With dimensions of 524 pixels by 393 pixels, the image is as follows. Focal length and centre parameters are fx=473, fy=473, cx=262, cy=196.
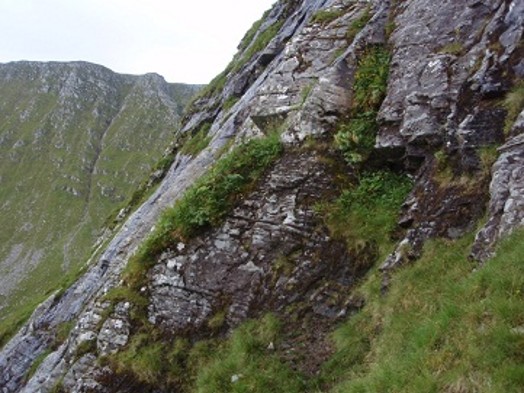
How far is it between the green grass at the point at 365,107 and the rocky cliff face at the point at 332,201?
0.04 m

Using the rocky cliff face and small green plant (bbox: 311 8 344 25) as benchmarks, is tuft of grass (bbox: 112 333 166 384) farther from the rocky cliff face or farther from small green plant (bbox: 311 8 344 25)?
small green plant (bbox: 311 8 344 25)

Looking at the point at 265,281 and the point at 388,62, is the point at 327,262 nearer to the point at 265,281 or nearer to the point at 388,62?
the point at 265,281

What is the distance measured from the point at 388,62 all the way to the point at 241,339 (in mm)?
10363

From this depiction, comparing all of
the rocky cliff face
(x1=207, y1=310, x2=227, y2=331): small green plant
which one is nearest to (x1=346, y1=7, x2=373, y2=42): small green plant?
the rocky cliff face

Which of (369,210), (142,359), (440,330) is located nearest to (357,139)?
(369,210)

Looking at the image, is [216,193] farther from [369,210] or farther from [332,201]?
[369,210]

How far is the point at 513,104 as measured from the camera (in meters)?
11.2

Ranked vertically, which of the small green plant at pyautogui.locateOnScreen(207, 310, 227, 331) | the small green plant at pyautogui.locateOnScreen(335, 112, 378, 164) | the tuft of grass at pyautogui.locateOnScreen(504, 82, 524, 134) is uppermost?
the small green plant at pyautogui.locateOnScreen(335, 112, 378, 164)

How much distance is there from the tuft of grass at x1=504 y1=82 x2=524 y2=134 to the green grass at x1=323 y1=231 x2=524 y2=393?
310cm

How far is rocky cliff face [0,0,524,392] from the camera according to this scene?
11250 millimetres

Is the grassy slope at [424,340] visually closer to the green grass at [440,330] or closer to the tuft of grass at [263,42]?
the green grass at [440,330]

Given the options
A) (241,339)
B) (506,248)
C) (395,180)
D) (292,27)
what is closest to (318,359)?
(241,339)

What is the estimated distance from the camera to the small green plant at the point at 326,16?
2050 centimetres

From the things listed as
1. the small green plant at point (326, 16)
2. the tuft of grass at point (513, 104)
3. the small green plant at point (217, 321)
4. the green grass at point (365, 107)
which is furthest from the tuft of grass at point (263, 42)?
the small green plant at point (217, 321)
